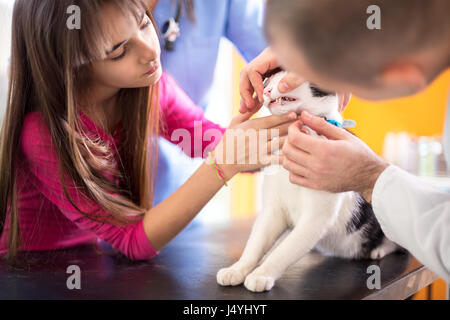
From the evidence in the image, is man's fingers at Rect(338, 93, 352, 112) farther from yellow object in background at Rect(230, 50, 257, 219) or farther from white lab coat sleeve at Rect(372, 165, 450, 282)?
yellow object in background at Rect(230, 50, 257, 219)

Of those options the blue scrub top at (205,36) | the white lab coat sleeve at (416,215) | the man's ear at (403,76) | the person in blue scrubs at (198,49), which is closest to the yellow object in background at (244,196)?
the person in blue scrubs at (198,49)

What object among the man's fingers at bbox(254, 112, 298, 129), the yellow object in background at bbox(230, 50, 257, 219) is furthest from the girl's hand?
the yellow object in background at bbox(230, 50, 257, 219)

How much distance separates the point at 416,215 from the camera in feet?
2.00

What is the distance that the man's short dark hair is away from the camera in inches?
16.3

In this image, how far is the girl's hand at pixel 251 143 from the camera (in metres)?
0.79

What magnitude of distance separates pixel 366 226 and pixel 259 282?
0.96 ft

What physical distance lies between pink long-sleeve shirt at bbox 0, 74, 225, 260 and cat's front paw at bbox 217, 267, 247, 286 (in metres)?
0.22

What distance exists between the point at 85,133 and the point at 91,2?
255 mm

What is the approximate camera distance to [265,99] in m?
0.78

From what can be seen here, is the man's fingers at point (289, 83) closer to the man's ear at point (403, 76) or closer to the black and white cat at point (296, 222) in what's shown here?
the black and white cat at point (296, 222)

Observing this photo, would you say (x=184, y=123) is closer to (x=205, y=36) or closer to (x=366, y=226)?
(x=205, y=36)

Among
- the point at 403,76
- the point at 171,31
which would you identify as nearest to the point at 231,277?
the point at 403,76

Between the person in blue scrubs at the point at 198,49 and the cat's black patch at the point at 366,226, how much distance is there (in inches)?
19.6
